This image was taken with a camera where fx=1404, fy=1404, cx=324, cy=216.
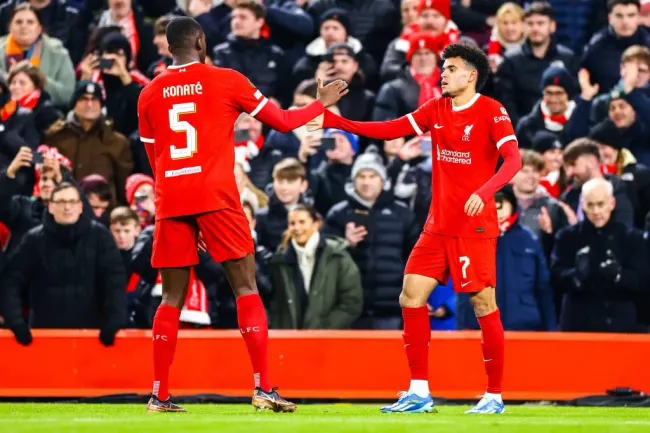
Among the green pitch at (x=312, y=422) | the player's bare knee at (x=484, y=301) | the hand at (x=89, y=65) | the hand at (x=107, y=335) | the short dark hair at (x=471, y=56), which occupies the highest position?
the hand at (x=89, y=65)

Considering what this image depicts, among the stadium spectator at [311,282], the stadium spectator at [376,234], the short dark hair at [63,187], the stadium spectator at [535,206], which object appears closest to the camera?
the short dark hair at [63,187]

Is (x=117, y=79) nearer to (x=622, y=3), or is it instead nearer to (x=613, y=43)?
(x=613, y=43)

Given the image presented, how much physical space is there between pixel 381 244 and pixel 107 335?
2.83 m

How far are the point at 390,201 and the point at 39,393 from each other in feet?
12.6

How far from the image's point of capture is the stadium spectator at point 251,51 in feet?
52.7

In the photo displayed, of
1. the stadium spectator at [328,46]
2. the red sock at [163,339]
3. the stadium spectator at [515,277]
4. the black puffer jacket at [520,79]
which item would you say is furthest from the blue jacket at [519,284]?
the red sock at [163,339]

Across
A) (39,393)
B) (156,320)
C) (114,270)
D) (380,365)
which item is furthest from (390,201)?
(156,320)

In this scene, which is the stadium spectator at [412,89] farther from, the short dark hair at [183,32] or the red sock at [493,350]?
the short dark hair at [183,32]

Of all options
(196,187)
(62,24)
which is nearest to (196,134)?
(196,187)

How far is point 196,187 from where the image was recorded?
362 inches

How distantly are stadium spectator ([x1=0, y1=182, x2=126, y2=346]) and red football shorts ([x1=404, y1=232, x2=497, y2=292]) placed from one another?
3817 millimetres

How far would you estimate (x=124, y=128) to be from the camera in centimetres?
1582

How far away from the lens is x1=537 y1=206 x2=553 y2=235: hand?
44.8 ft

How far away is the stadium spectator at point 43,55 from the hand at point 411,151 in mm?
4011
